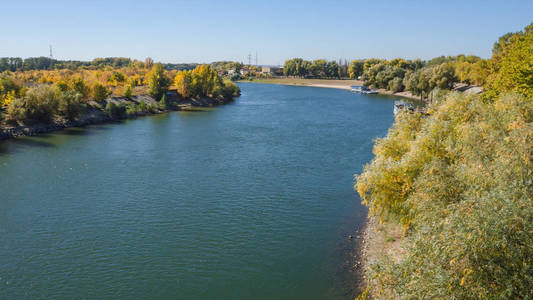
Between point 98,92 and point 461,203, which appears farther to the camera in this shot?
point 98,92

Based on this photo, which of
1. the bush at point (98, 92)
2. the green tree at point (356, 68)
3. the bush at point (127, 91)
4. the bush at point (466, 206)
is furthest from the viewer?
the green tree at point (356, 68)

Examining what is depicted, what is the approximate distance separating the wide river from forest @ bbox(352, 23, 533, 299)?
427 centimetres

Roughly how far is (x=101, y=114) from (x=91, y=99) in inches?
260

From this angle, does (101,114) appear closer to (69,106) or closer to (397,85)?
(69,106)

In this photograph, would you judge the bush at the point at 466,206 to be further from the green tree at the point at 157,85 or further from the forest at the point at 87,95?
the green tree at the point at 157,85

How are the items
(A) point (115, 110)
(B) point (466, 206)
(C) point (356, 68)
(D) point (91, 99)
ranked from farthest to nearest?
(C) point (356, 68) < (D) point (91, 99) < (A) point (115, 110) < (B) point (466, 206)

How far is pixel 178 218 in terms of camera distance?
2402 centimetres

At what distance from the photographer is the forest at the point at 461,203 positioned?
31.4 feet

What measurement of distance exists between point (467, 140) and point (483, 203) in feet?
25.0

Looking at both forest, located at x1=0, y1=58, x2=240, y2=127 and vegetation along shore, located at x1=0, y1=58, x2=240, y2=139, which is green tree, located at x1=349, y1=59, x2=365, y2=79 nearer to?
forest, located at x1=0, y1=58, x2=240, y2=127

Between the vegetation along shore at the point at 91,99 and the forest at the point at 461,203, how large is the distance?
47149 mm

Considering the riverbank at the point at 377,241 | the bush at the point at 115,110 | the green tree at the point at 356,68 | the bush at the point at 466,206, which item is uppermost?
the green tree at the point at 356,68

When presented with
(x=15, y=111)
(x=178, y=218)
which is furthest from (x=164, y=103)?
(x=178, y=218)

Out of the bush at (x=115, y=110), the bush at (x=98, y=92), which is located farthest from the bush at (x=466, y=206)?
the bush at (x=98, y=92)
